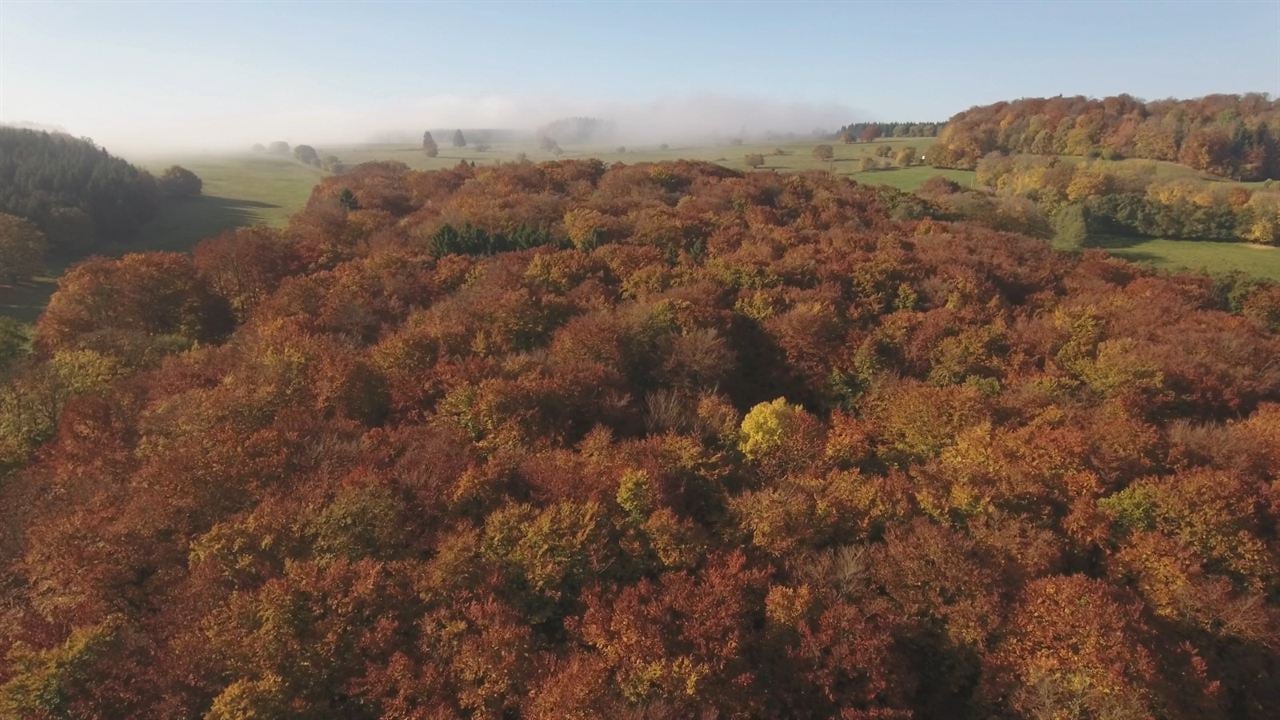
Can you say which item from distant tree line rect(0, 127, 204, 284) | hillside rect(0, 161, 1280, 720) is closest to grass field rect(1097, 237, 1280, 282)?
hillside rect(0, 161, 1280, 720)

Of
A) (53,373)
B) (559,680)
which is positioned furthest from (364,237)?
(559,680)

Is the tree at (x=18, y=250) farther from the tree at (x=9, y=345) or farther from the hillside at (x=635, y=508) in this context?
the hillside at (x=635, y=508)

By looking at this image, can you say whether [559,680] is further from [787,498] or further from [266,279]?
[266,279]

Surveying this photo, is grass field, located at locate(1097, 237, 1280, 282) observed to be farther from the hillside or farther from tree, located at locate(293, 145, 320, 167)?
tree, located at locate(293, 145, 320, 167)

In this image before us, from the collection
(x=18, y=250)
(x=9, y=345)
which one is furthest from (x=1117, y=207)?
(x=18, y=250)

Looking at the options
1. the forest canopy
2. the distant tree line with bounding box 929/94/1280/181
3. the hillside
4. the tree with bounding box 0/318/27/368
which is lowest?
the hillside

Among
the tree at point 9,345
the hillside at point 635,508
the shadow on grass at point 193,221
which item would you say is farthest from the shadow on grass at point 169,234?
the hillside at point 635,508

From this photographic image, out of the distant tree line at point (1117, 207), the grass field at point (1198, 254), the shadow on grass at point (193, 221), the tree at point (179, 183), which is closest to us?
the grass field at point (1198, 254)
